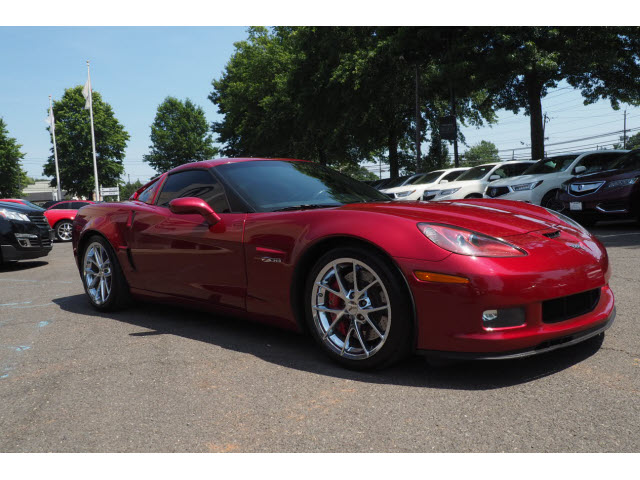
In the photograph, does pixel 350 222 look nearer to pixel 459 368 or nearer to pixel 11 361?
pixel 459 368

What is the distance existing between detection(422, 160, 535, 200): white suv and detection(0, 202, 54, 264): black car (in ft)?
29.3

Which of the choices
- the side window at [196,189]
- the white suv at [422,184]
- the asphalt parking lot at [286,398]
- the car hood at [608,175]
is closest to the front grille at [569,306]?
the asphalt parking lot at [286,398]

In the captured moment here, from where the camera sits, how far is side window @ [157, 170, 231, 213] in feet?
12.8

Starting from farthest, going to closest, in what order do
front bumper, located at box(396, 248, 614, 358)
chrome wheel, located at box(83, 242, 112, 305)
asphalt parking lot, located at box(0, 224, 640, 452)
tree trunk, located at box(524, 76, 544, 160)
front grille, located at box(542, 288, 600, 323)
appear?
tree trunk, located at box(524, 76, 544, 160), chrome wheel, located at box(83, 242, 112, 305), front grille, located at box(542, 288, 600, 323), front bumper, located at box(396, 248, 614, 358), asphalt parking lot, located at box(0, 224, 640, 452)

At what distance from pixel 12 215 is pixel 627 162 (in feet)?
35.4

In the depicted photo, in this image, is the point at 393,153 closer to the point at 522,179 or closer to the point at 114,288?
the point at 522,179

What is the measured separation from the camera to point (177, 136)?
67438mm

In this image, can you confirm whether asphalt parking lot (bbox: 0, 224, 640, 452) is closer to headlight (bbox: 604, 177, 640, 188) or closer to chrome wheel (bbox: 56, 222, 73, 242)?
headlight (bbox: 604, 177, 640, 188)

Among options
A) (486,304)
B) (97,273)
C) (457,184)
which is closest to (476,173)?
(457,184)

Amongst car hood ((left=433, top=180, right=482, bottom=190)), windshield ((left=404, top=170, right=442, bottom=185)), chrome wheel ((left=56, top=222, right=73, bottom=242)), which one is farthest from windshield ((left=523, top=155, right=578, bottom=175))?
chrome wheel ((left=56, top=222, right=73, bottom=242))

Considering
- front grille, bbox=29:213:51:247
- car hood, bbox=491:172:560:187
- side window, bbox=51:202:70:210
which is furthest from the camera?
side window, bbox=51:202:70:210

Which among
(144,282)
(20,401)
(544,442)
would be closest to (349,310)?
(544,442)

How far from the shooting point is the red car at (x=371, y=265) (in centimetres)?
269
